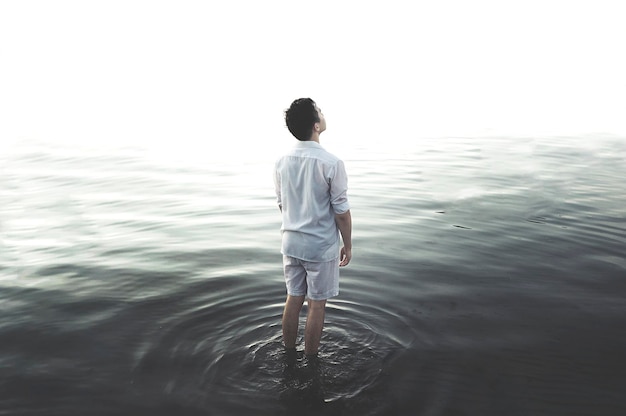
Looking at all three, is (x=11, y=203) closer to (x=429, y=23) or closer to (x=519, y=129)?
(x=519, y=129)

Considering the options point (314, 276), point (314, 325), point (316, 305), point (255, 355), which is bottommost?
point (255, 355)

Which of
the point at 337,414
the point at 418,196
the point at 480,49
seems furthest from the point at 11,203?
the point at 480,49

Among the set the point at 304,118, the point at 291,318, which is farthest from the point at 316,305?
the point at 304,118

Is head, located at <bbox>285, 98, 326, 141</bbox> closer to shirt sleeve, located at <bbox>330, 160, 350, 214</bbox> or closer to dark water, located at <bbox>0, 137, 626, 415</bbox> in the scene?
shirt sleeve, located at <bbox>330, 160, 350, 214</bbox>

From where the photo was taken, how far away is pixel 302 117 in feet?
12.4

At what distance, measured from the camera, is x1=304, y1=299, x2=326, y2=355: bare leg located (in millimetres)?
4117

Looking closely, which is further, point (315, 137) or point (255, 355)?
point (255, 355)

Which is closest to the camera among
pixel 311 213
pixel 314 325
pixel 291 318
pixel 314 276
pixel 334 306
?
pixel 311 213

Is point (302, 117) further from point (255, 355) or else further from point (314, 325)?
point (255, 355)

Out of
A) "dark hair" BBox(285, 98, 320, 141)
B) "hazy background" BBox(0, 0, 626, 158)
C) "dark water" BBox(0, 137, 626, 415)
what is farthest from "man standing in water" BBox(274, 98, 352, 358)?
"hazy background" BBox(0, 0, 626, 158)

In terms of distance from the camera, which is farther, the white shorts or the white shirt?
the white shorts

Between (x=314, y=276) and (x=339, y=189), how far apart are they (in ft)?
2.40

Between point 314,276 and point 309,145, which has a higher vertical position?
point 309,145

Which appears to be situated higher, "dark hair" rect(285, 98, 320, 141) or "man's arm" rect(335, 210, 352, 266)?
"dark hair" rect(285, 98, 320, 141)
